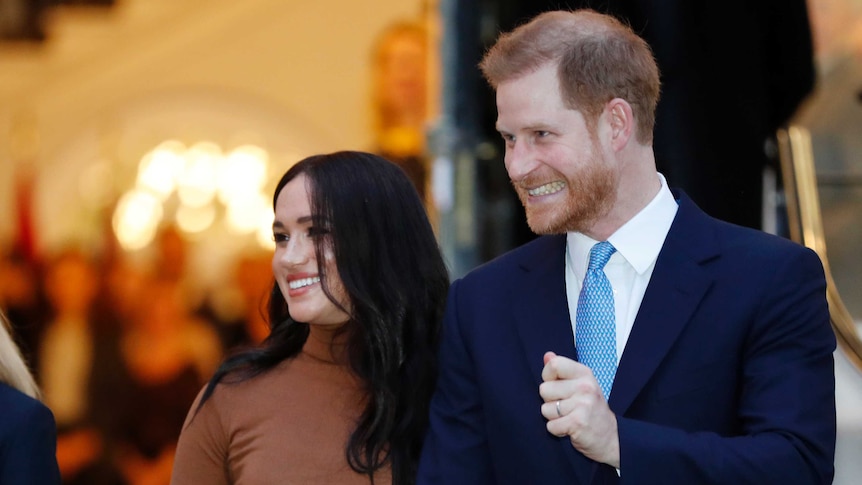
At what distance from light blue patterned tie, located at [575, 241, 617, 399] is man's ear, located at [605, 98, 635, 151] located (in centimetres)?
16

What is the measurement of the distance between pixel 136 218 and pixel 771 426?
954cm

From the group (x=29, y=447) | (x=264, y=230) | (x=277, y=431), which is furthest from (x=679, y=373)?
(x=264, y=230)

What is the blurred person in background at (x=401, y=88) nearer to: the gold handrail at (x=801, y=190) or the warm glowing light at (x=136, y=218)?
the warm glowing light at (x=136, y=218)

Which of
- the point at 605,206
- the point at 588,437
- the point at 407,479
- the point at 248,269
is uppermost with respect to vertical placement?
the point at 605,206

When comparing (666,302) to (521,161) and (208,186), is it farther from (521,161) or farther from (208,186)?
(208,186)

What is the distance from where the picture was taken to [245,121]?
37.3ft

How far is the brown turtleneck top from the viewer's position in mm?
2477

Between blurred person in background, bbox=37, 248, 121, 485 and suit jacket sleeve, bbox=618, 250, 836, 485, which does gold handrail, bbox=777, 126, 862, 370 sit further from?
blurred person in background, bbox=37, 248, 121, 485

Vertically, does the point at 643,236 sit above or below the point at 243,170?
above

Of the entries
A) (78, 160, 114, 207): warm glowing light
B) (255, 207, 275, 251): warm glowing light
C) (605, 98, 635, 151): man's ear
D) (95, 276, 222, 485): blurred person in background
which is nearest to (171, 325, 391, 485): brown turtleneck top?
(605, 98, 635, 151): man's ear

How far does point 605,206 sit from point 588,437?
405 mm

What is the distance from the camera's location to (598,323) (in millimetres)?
2049

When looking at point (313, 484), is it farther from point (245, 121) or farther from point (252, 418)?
point (245, 121)

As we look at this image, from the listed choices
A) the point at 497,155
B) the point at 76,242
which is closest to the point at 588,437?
the point at 497,155
